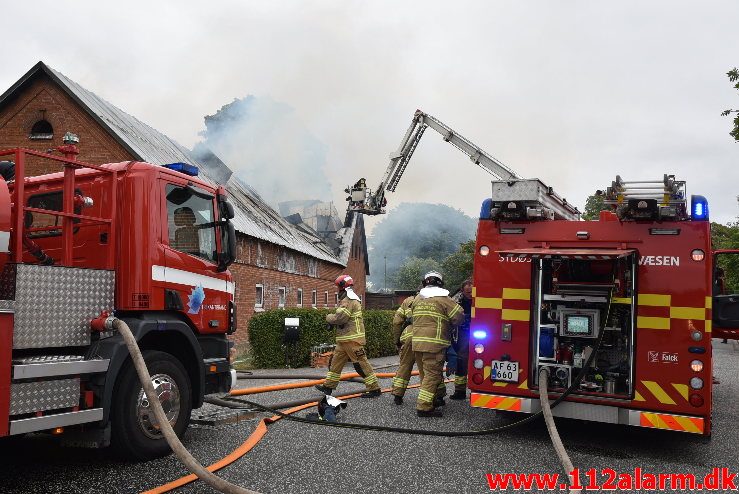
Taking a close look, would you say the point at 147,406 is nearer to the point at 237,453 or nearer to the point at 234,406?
the point at 237,453

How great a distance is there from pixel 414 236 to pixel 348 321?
94.9 metres

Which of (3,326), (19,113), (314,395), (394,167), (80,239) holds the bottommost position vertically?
(314,395)

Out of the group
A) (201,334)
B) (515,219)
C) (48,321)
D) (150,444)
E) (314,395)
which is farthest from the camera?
(314,395)

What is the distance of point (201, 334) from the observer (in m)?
5.88

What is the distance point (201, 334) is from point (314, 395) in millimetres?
2975

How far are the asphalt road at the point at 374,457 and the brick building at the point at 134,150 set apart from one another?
10.9 m

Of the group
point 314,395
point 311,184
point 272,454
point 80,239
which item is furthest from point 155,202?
point 311,184

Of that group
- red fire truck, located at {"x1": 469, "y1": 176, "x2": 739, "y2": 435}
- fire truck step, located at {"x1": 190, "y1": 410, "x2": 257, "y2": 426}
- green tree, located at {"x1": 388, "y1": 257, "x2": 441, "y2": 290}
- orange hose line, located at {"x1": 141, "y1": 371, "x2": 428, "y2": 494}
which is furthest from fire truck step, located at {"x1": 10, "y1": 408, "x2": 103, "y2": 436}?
green tree, located at {"x1": 388, "y1": 257, "x2": 441, "y2": 290}

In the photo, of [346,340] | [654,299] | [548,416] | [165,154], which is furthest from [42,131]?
[654,299]

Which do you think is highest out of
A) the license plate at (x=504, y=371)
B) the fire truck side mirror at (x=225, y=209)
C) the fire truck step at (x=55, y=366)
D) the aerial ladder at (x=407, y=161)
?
the aerial ladder at (x=407, y=161)

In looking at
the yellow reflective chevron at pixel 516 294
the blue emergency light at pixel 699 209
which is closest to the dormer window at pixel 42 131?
the yellow reflective chevron at pixel 516 294

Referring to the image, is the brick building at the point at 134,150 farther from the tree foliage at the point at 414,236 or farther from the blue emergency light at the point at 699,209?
the tree foliage at the point at 414,236

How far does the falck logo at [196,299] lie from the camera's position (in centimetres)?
563

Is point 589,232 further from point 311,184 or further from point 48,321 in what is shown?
point 311,184
